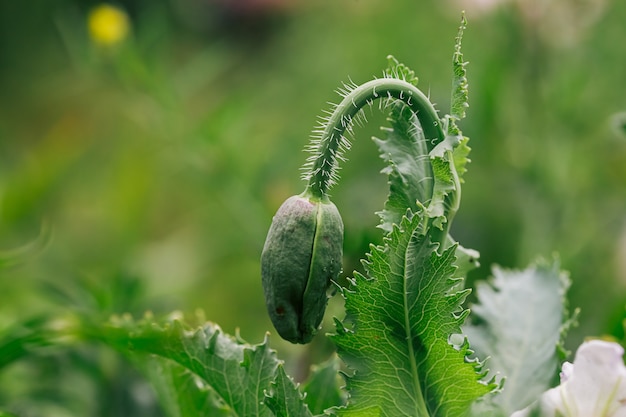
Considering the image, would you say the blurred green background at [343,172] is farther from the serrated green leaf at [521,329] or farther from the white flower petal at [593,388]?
the white flower petal at [593,388]

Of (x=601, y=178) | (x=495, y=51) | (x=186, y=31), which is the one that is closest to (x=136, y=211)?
(x=495, y=51)

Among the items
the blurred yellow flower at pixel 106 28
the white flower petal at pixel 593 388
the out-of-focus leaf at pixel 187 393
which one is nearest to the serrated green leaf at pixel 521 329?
the white flower petal at pixel 593 388

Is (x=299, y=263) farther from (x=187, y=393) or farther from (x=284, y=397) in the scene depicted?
(x=187, y=393)

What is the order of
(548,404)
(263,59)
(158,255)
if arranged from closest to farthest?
(548,404), (158,255), (263,59)

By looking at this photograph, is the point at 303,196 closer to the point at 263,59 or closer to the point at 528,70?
the point at 528,70

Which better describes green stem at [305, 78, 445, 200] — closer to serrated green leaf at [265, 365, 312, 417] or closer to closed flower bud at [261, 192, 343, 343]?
closed flower bud at [261, 192, 343, 343]

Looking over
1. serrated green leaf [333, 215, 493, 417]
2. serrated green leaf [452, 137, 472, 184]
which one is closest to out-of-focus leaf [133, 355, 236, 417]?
serrated green leaf [333, 215, 493, 417]

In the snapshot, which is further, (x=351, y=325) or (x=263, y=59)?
(x=263, y=59)

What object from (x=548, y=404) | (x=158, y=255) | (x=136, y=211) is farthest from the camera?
(x=158, y=255)
